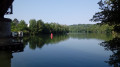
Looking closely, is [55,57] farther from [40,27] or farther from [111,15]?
[40,27]

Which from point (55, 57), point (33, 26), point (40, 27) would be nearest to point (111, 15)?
point (55, 57)

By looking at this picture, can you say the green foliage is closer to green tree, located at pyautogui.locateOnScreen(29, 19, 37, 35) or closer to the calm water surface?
the calm water surface

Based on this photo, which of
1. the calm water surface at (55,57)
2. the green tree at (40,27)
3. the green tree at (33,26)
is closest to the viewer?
the calm water surface at (55,57)

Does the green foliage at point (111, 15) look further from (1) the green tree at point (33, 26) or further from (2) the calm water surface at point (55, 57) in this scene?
(1) the green tree at point (33, 26)

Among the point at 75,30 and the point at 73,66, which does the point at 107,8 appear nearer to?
the point at 73,66

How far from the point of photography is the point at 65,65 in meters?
12.0

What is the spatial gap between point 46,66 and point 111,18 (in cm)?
763

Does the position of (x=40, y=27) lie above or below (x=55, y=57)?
above

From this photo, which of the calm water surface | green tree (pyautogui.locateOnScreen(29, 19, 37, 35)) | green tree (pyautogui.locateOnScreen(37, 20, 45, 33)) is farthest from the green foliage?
green tree (pyautogui.locateOnScreen(37, 20, 45, 33))

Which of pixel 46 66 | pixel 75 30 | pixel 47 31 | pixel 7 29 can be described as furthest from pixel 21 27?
pixel 75 30

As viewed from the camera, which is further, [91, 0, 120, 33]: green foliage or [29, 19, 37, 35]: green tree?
[29, 19, 37, 35]: green tree

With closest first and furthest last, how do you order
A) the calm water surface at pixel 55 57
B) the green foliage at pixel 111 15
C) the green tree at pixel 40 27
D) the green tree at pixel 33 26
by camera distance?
1. the green foliage at pixel 111 15
2. the calm water surface at pixel 55 57
3. the green tree at pixel 33 26
4. the green tree at pixel 40 27

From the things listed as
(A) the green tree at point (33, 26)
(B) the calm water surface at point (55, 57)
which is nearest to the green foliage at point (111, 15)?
(B) the calm water surface at point (55, 57)

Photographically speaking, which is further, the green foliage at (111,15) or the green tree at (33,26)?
the green tree at (33,26)
